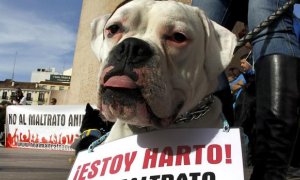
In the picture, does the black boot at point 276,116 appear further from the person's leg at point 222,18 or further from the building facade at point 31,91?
the building facade at point 31,91

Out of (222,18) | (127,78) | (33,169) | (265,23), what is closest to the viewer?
(127,78)

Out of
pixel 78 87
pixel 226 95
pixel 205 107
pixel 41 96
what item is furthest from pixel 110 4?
pixel 41 96

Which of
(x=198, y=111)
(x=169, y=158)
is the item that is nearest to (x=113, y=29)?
(x=198, y=111)

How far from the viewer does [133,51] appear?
1657mm

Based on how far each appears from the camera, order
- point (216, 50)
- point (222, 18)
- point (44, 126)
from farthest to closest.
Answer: point (44, 126) → point (222, 18) → point (216, 50)

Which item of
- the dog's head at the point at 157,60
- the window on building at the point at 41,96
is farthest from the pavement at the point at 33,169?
the window on building at the point at 41,96

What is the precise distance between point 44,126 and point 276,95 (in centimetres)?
951

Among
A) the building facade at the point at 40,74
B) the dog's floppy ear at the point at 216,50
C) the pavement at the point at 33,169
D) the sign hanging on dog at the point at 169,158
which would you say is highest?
the building facade at the point at 40,74

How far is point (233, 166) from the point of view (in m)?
1.53

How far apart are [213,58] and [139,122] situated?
50cm

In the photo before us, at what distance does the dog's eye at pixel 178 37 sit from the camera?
188cm

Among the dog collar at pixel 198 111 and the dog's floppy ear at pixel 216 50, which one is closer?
the dog collar at pixel 198 111

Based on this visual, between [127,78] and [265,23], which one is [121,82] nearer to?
[127,78]

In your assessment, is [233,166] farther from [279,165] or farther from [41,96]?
[41,96]
